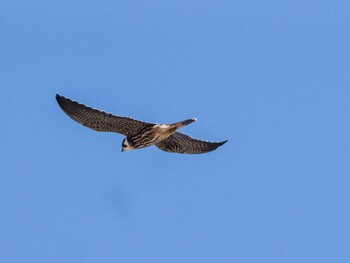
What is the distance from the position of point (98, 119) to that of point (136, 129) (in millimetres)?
899

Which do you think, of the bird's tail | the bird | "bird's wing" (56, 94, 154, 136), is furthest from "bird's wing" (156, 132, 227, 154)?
the bird's tail

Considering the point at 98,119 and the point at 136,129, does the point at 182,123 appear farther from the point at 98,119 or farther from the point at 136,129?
the point at 98,119

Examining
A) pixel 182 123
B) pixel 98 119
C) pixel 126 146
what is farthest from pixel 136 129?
pixel 182 123

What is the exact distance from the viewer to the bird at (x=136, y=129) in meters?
19.7

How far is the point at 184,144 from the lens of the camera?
2175 cm

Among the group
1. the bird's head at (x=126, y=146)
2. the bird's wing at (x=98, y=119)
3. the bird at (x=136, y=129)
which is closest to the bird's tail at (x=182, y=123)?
the bird at (x=136, y=129)

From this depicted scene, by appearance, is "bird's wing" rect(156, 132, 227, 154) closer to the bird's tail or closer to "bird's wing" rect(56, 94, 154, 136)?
"bird's wing" rect(56, 94, 154, 136)

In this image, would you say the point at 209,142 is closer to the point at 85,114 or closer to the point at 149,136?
the point at 149,136

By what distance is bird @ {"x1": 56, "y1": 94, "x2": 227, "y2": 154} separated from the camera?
19.7 metres

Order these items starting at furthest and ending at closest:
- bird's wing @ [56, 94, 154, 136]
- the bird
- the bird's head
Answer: the bird's head, the bird, bird's wing @ [56, 94, 154, 136]

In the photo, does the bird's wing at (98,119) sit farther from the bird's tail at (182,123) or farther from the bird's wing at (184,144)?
the bird's wing at (184,144)

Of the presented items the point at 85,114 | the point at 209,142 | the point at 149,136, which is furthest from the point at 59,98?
the point at 209,142

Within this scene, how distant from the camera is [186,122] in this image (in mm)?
19797

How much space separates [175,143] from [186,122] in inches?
77.6
